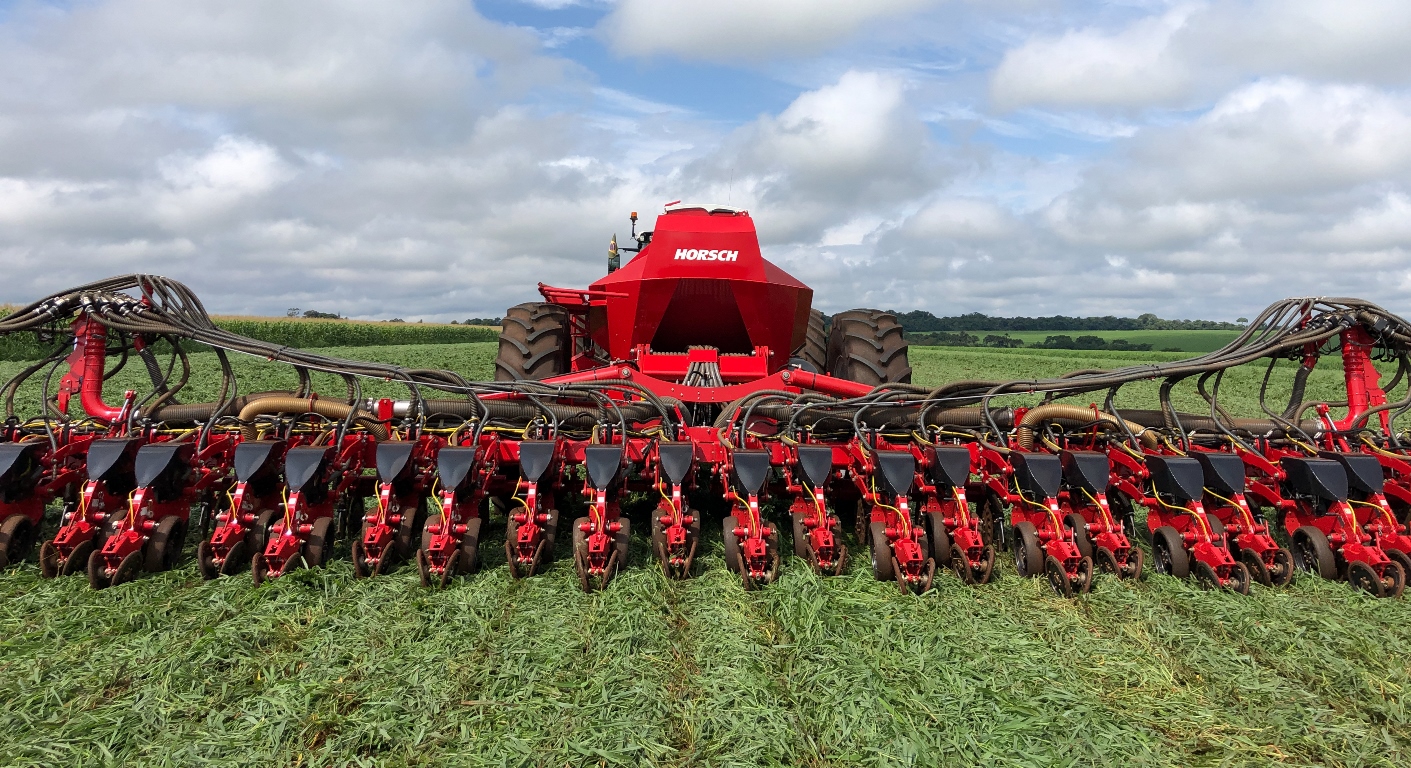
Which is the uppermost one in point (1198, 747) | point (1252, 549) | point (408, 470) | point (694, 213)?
point (694, 213)

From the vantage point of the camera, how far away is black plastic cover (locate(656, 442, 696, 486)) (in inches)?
163

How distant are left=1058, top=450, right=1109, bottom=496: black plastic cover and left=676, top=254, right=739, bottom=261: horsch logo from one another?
2984 millimetres

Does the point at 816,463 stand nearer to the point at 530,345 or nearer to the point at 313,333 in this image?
the point at 530,345

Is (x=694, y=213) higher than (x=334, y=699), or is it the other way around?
(x=694, y=213)

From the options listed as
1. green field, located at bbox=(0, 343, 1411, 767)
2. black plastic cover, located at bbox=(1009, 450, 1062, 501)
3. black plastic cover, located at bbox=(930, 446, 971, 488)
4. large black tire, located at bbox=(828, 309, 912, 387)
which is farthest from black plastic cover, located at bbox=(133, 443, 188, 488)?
large black tire, located at bbox=(828, 309, 912, 387)

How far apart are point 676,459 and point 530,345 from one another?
3.18 m

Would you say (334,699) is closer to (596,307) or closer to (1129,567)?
(1129,567)

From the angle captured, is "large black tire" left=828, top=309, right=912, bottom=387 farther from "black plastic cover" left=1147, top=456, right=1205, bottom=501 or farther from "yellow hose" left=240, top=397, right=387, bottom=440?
"yellow hose" left=240, top=397, right=387, bottom=440

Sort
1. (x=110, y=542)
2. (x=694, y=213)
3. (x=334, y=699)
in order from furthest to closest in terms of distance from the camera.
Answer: (x=694, y=213), (x=110, y=542), (x=334, y=699)

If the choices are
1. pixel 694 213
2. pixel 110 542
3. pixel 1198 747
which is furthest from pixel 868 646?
pixel 694 213

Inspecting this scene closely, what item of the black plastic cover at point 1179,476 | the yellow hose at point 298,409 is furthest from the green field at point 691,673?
the yellow hose at point 298,409

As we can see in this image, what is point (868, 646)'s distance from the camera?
126 inches

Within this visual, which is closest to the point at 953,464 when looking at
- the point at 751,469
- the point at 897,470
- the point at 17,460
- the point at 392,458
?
the point at 897,470

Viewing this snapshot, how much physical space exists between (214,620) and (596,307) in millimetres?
4766
